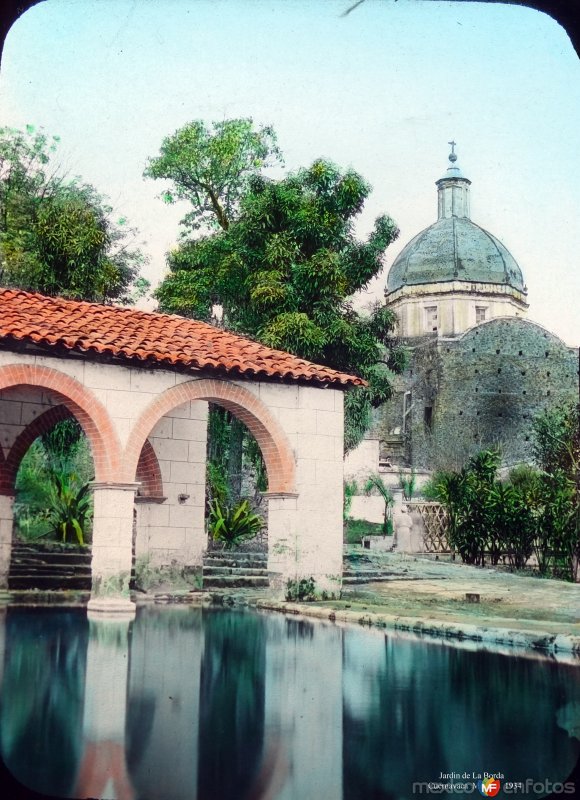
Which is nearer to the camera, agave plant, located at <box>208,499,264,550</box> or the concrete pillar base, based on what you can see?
the concrete pillar base

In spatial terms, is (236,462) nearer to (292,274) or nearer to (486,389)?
(292,274)

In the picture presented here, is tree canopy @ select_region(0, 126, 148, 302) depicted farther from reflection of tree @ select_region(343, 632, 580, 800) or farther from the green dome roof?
reflection of tree @ select_region(343, 632, 580, 800)

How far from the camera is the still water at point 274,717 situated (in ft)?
12.7

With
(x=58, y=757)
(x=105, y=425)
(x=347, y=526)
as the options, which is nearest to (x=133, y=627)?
(x=105, y=425)

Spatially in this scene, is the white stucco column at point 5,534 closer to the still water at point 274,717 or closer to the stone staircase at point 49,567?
the stone staircase at point 49,567

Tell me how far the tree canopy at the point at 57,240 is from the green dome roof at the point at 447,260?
453 cm

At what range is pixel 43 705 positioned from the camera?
516 cm

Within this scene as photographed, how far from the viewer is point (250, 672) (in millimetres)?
6543

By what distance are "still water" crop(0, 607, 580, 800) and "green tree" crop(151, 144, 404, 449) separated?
7.83 meters

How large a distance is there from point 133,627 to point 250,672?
319 cm

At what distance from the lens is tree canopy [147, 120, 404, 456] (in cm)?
1489

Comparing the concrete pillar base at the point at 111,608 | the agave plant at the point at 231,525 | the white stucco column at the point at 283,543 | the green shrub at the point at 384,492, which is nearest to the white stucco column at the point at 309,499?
the white stucco column at the point at 283,543

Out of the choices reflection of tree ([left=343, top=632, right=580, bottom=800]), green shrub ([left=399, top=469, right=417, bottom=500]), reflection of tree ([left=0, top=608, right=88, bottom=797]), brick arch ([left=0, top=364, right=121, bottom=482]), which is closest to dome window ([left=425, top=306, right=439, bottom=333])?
green shrub ([left=399, top=469, right=417, bottom=500])

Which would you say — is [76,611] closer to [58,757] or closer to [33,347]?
[33,347]
